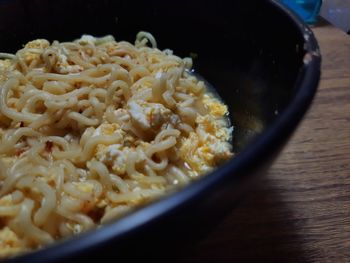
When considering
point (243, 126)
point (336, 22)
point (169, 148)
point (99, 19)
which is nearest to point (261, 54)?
point (243, 126)

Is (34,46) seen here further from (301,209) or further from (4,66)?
(301,209)

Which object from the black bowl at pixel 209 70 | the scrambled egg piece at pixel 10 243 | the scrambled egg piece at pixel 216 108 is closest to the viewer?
the black bowl at pixel 209 70

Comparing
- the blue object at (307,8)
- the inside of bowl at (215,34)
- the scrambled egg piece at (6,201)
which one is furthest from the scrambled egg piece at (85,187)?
the blue object at (307,8)

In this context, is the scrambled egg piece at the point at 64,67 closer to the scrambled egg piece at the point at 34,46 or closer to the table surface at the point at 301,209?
the scrambled egg piece at the point at 34,46

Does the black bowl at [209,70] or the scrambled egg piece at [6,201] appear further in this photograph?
the scrambled egg piece at [6,201]

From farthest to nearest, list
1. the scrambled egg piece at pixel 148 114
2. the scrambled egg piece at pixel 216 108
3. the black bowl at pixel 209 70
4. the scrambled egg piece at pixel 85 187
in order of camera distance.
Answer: the scrambled egg piece at pixel 216 108
the scrambled egg piece at pixel 148 114
the scrambled egg piece at pixel 85 187
the black bowl at pixel 209 70

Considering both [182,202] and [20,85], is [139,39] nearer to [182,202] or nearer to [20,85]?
[20,85]
